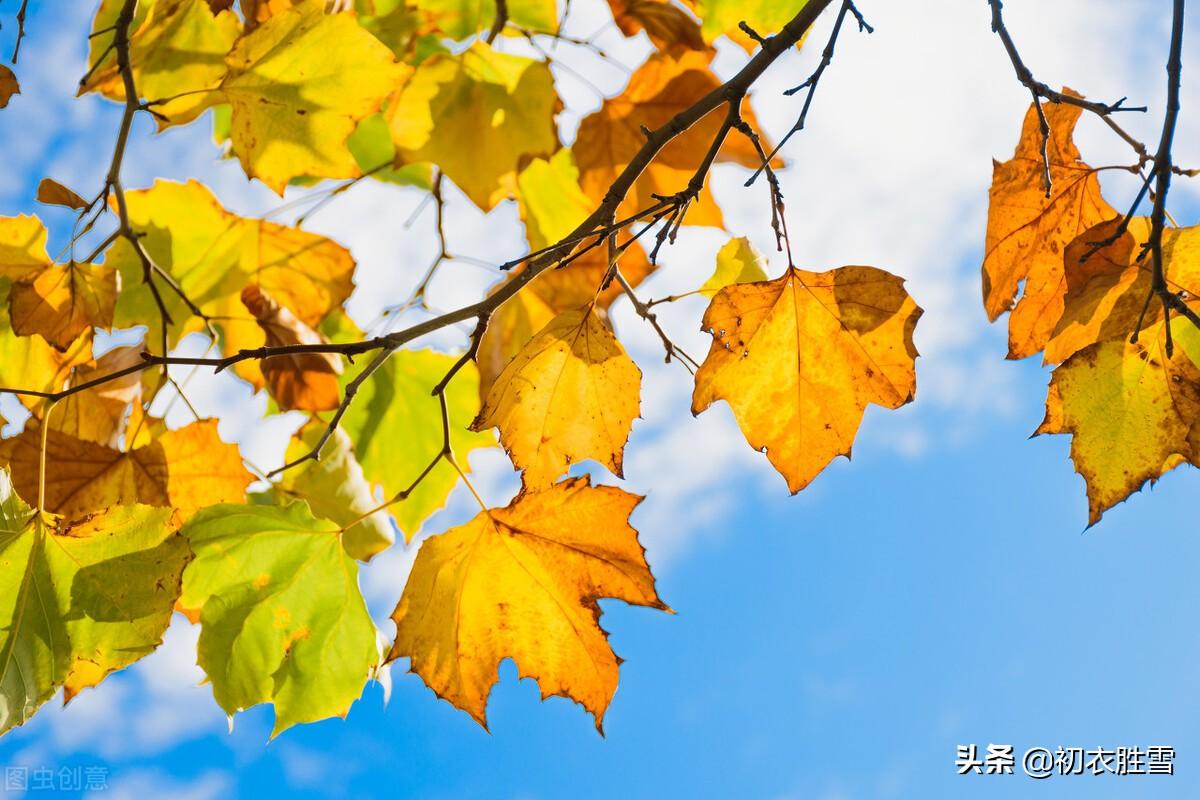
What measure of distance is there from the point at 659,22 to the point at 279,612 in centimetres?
95

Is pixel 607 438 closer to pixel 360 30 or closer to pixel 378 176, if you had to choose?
pixel 360 30

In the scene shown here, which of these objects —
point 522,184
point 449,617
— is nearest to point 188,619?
point 449,617

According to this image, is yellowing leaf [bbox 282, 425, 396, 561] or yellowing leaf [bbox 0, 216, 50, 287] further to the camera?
yellowing leaf [bbox 282, 425, 396, 561]

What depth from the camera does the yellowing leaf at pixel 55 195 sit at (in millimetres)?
1157

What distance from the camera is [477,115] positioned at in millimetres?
1417

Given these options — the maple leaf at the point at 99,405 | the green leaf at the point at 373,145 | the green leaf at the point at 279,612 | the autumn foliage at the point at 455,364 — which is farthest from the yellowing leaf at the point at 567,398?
the green leaf at the point at 373,145

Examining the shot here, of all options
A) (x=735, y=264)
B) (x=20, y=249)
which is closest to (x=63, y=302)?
(x=20, y=249)

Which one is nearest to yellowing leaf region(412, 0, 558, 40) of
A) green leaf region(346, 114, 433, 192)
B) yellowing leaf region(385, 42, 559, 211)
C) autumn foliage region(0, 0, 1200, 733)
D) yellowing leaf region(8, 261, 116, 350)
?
autumn foliage region(0, 0, 1200, 733)

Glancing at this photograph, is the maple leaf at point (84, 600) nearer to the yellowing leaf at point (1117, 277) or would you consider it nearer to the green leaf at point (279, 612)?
the green leaf at point (279, 612)

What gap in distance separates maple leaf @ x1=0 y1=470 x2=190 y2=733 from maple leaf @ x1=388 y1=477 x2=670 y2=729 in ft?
0.73

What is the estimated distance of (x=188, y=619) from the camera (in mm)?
1126

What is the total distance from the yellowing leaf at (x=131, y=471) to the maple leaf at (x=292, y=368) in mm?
126

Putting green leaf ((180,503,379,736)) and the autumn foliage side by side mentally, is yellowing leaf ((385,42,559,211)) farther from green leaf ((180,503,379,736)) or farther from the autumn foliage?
green leaf ((180,503,379,736))

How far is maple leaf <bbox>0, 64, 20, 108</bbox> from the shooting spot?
107 cm
